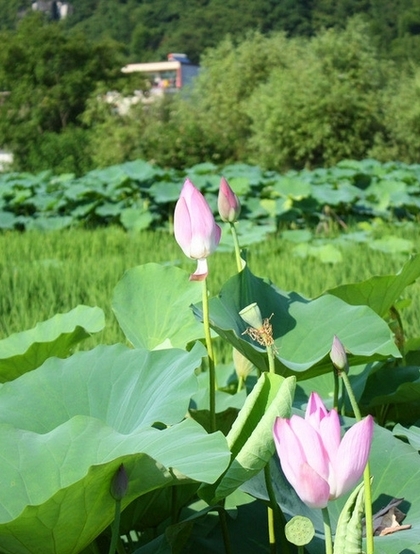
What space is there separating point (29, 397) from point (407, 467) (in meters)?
0.28

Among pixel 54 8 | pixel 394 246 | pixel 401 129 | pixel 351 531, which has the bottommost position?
pixel 401 129

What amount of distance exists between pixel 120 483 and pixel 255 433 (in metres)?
0.09

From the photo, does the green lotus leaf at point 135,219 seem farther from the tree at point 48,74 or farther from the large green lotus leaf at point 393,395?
the tree at point 48,74

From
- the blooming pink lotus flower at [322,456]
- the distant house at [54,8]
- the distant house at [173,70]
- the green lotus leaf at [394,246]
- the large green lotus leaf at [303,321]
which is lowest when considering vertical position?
the distant house at [173,70]

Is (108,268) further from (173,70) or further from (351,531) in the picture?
(173,70)

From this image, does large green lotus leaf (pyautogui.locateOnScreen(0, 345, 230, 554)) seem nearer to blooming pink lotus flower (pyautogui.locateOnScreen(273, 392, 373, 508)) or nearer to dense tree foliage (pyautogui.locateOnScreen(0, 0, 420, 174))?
blooming pink lotus flower (pyautogui.locateOnScreen(273, 392, 373, 508))

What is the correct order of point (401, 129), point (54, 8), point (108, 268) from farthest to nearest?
point (54, 8) → point (401, 129) → point (108, 268)

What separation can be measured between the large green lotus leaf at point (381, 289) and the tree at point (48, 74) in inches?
1093

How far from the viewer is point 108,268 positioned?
3.38 meters

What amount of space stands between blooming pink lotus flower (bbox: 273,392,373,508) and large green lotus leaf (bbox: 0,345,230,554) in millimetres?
66

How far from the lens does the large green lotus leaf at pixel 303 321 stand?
2.46ft

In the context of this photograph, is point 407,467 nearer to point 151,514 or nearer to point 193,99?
point 151,514

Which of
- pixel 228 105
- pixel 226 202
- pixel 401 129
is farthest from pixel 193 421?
pixel 228 105

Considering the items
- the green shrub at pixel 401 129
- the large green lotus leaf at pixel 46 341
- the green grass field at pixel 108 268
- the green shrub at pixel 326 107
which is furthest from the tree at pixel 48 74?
the large green lotus leaf at pixel 46 341
